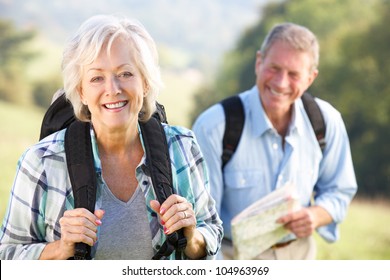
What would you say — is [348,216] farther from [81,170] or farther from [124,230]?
[81,170]

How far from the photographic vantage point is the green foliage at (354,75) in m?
14.4

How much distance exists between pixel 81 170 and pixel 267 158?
1.84 meters

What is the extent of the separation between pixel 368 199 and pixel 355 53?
346 cm

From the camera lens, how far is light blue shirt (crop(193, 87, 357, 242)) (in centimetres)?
408

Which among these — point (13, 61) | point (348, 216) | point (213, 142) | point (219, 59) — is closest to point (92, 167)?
point (213, 142)

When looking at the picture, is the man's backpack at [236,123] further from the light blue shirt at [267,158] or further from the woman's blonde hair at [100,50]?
the woman's blonde hair at [100,50]

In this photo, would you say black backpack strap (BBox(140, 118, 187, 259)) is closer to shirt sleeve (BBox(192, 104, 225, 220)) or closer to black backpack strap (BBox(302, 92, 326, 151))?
shirt sleeve (BBox(192, 104, 225, 220))

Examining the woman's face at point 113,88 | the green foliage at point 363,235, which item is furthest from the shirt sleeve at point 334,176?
the green foliage at point 363,235

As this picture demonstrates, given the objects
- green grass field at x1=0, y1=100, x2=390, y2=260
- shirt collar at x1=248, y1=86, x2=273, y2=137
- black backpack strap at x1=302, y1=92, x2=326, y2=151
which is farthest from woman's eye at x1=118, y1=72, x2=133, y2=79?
green grass field at x1=0, y1=100, x2=390, y2=260

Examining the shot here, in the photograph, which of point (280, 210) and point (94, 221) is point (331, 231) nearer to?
point (280, 210)

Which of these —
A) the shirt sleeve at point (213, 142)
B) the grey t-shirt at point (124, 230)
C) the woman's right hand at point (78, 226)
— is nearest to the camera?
the woman's right hand at point (78, 226)

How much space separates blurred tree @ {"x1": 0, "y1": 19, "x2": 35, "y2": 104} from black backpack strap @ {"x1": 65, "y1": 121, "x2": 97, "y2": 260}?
14.4m

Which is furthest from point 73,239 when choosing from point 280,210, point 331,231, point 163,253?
point 331,231

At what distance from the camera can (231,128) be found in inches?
162
